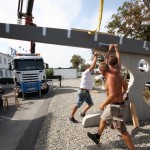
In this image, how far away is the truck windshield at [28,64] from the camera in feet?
50.8

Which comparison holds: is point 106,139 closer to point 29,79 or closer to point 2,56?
point 29,79

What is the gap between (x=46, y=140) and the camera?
5777 millimetres

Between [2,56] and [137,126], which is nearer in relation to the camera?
[137,126]

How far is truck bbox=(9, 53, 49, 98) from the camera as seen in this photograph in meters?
15.3

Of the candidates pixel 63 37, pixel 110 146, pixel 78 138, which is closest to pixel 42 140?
pixel 78 138

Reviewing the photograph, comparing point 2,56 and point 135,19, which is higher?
point 135,19

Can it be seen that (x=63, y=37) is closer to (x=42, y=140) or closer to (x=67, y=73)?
(x=42, y=140)

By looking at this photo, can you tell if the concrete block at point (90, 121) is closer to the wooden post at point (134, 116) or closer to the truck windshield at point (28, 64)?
the wooden post at point (134, 116)

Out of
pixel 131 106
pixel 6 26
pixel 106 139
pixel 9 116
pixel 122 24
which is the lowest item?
pixel 9 116

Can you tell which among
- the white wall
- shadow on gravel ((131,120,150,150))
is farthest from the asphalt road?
the white wall

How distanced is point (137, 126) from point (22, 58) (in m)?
10.8

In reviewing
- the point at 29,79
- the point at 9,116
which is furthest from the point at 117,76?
the point at 29,79

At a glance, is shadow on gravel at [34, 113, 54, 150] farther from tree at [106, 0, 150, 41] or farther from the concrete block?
tree at [106, 0, 150, 41]

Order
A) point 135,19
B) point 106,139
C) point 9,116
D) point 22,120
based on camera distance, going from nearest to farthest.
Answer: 1. point 106,139
2. point 22,120
3. point 9,116
4. point 135,19
